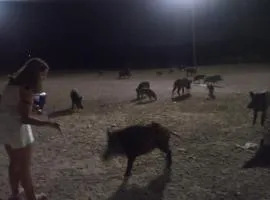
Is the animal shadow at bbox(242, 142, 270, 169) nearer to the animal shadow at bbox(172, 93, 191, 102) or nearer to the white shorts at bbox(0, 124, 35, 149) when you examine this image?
the white shorts at bbox(0, 124, 35, 149)

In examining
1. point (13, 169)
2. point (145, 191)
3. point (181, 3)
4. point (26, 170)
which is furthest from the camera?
point (181, 3)

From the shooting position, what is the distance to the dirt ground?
578cm

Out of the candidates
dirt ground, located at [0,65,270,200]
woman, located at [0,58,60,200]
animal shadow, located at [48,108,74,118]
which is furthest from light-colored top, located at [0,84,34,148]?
animal shadow, located at [48,108,74,118]

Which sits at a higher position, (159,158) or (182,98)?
(182,98)

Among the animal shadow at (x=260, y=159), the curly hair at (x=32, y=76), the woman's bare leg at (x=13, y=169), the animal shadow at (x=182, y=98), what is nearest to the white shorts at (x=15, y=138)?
the woman's bare leg at (x=13, y=169)

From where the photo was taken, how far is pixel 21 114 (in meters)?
4.68

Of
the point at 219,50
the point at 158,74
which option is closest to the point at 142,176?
the point at 158,74

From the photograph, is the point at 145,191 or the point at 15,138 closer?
the point at 15,138

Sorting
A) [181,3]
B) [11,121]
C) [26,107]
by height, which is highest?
[181,3]

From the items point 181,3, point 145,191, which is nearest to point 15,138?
point 145,191

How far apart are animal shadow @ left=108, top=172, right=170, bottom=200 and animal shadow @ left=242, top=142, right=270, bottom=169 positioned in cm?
127

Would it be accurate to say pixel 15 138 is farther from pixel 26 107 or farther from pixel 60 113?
pixel 60 113

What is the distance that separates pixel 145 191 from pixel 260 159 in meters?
1.99

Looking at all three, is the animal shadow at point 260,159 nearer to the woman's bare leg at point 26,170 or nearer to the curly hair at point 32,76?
the woman's bare leg at point 26,170
